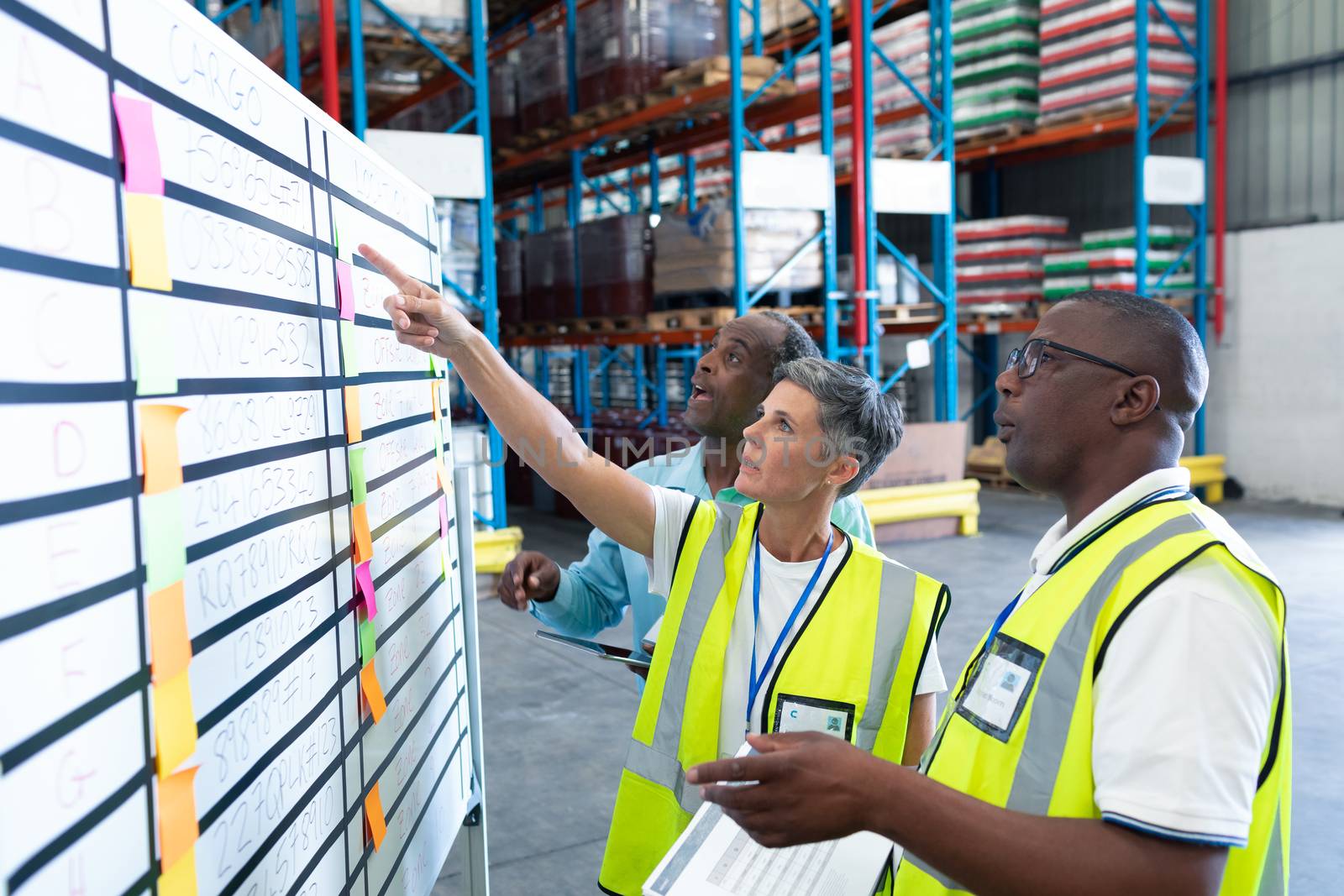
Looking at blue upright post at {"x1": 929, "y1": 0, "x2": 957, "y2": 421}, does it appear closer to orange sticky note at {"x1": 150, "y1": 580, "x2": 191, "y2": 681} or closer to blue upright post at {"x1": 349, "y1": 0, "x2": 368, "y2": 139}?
blue upright post at {"x1": 349, "y1": 0, "x2": 368, "y2": 139}

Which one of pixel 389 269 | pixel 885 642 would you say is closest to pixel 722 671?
pixel 885 642

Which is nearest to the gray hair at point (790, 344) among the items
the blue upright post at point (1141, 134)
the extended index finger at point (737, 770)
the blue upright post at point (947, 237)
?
the extended index finger at point (737, 770)

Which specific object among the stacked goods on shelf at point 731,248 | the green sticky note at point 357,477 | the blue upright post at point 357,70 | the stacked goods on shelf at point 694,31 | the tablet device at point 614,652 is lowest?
the tablet device at point 614,652

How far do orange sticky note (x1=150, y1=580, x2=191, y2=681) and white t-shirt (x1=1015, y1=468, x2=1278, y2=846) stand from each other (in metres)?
1.10

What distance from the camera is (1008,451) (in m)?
1.73

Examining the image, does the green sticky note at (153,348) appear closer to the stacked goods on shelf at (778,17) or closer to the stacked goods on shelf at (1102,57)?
the stacked goods on shelf at (778,17)

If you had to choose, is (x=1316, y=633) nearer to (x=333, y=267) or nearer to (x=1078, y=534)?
(x=1078, y=534)

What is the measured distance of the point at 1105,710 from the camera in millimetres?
1280

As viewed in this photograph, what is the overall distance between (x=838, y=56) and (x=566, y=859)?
1049 cm

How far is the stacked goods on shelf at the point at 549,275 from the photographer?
1083cm

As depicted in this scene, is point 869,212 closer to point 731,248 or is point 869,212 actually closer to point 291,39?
point 731,248

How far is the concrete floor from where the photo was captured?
3809mm

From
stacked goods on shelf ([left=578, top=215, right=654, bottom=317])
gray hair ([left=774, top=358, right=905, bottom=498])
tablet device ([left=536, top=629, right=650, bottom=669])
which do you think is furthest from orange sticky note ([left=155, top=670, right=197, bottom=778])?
stacked goods on shelf ([left=578, top=215, right=654, bottom=317])

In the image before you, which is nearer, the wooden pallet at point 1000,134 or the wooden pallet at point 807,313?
the wooden pallet at point 807,313
